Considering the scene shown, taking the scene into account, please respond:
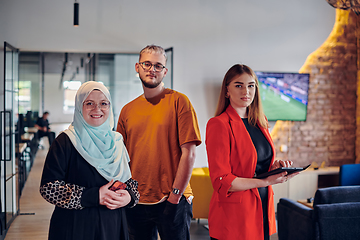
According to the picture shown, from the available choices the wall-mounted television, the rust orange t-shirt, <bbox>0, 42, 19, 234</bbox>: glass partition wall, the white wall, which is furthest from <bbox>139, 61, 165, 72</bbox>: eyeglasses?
the wall-mounted television

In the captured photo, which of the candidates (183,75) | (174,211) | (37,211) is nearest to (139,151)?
(174,211)

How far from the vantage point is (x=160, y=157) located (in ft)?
6.65

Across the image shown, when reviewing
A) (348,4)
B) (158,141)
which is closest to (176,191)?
(158,141)

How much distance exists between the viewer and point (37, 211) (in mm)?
5105

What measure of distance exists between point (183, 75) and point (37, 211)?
10.1 ft

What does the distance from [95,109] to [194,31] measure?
3780mm

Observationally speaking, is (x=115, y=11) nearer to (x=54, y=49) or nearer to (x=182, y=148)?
(x=54, y=49)

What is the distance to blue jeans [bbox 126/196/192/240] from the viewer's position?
6.50 ft

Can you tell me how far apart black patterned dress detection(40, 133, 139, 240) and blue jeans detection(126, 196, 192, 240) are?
46cm

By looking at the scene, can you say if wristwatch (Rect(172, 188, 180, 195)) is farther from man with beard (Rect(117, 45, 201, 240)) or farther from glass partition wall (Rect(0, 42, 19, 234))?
glass partition wall (Rect(0, 42, 19, 234))

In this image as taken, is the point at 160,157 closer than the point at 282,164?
No

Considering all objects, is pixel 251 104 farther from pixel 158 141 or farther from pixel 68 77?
pixel 68 77

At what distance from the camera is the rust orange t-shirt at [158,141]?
79.5 inches

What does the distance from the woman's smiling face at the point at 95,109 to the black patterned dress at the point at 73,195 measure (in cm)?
14
